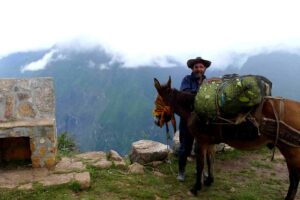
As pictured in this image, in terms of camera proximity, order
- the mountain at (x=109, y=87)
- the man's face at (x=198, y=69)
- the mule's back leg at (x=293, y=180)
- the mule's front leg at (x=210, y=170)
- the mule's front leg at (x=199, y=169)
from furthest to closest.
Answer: the mountain at (x=109, y=87) → the mule's front leg at (x=210, y=170) → the man's face at (x=198, y=69) → the mule's front leg at (x=199, y=169) → the mule's back leg at (x=293, y=180)

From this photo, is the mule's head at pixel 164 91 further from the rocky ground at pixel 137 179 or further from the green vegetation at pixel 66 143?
the green vegetation at pixel 66 143

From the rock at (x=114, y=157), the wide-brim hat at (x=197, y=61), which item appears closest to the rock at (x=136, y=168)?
the rock at (x=114, y=157)

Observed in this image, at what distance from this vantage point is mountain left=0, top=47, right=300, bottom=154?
96.4m

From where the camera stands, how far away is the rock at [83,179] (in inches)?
245

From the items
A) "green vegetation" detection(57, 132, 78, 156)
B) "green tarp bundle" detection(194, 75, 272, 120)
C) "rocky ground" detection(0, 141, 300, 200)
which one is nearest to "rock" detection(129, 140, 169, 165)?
"rocky ground" detection(0, 141, 300, 200)

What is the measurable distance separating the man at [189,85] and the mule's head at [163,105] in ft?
0.90

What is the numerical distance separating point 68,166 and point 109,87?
394 ft

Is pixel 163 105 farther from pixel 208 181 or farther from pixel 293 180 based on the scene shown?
pixel 293 180

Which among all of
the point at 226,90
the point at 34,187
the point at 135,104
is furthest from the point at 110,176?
the point at 135,104

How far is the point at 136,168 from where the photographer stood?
737cm

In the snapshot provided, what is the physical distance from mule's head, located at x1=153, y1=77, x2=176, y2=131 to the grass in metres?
1.12

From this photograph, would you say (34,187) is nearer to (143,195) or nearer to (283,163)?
(143,195)

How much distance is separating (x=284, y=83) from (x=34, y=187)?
282ft

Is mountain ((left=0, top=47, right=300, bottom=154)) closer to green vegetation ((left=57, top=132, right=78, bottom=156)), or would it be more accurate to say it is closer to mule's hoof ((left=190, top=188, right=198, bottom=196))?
green vegetation ((left=57, top=132, right=78, bottom=156))
